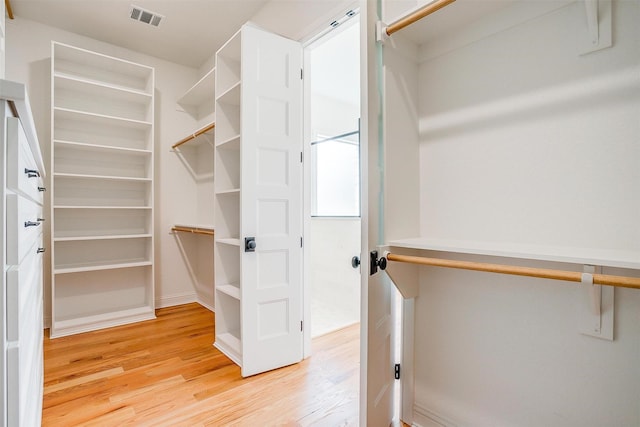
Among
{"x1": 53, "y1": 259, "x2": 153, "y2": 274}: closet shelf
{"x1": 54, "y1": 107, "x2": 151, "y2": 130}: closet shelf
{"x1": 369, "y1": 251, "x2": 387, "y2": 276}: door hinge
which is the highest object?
{"x1": 54, "y1": 107, "x2": 151, "y2": 130}: closet shelf

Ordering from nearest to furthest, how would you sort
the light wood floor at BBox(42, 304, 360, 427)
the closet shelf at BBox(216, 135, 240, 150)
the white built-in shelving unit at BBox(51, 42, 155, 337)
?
the light wood floor at BBox(42, 304, 360, 427) < the closet shelf at BBox(216, 135, 240, 150) < the white built-in shelving unit at BBox(51, 42, 155, 337)

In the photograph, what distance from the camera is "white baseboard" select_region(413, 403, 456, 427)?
144cm

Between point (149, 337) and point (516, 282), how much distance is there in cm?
277

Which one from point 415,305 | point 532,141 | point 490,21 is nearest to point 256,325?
point 415,305

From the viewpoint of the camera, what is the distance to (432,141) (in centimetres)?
149

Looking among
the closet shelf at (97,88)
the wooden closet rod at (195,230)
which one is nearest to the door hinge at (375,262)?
→ the wooden closet rod at (195,230)

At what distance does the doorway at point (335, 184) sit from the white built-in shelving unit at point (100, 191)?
1781 millimetres

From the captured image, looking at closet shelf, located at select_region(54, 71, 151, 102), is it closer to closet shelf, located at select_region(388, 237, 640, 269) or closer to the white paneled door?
the white paneled door

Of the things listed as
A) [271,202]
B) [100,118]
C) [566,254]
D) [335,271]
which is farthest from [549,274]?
[100,118]

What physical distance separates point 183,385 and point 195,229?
145 cm

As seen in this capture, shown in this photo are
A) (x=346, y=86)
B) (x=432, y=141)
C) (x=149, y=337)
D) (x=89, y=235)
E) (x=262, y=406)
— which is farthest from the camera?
(x=346, y=86)

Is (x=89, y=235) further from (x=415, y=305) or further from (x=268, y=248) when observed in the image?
(x=415, y=305)

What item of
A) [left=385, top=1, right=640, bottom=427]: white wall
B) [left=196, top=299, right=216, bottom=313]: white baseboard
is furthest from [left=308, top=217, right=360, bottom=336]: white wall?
[left=385, top=1, right=640, bottom=427]: white wall

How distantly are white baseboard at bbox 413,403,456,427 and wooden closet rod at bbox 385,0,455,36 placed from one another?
168 cm
